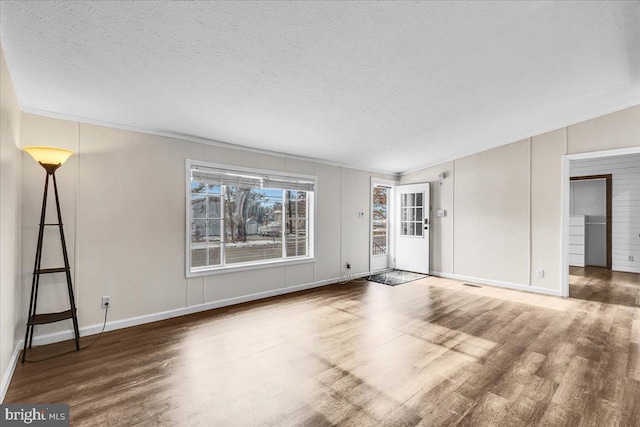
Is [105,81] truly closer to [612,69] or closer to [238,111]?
[238,111]

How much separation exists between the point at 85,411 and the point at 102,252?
1847 millimetres

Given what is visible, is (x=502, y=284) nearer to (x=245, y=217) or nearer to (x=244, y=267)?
(x=244, y=267)

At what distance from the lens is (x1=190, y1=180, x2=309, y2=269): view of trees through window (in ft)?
13.9

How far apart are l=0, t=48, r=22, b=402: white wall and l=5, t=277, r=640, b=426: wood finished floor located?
30 centimetres

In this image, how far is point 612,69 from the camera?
3.32 m

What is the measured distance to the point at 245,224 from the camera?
16.0 ft

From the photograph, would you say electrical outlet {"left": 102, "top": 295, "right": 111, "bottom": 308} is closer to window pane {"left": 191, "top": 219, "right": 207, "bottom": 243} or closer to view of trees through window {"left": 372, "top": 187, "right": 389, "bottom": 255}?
window pane {"left": 191, "top": 219, "right": 207, "bottom": 243}

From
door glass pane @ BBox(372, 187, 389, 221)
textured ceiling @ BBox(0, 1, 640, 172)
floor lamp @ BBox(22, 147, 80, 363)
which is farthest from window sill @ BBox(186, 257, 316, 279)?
door glass pane @ BBox(372, 187, 389, 221)

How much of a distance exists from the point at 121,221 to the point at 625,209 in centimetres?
980

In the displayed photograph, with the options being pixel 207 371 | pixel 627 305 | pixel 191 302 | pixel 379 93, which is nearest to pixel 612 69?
pixel 379 93

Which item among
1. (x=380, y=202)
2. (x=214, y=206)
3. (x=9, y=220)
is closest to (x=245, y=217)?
(x=214, y=206)

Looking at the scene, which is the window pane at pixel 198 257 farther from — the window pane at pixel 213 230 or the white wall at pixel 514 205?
the white wall at pixel 514 205

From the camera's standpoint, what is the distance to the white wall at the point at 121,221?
3.10 meters

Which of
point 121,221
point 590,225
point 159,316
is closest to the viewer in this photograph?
point 121,221
